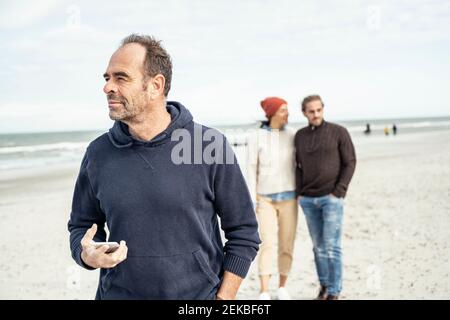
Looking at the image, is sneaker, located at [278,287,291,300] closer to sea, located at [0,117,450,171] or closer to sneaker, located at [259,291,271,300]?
sneaker, located at [259,291,271,300]

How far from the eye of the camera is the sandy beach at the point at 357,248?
6.06 m

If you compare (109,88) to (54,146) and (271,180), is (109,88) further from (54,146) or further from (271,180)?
(54,146)

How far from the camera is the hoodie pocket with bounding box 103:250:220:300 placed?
2.06m

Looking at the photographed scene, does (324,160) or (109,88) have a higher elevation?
(109,88)

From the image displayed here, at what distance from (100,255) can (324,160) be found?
12.7 ft

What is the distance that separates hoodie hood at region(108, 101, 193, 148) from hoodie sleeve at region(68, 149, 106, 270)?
170 mm

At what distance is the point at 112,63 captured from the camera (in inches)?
83.5

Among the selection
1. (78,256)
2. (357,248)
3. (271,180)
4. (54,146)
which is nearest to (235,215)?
(78,256)

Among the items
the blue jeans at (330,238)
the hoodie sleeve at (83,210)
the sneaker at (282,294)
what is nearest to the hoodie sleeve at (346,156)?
the blue jeans at (330,238)

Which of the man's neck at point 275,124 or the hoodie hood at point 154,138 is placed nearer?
the hoodie hood at point 154,138

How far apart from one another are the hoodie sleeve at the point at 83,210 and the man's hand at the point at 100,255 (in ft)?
0.56

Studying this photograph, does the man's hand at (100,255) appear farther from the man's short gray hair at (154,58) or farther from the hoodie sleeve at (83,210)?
the man's short gray hair at (154,58)

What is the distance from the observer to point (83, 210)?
2.23 metres

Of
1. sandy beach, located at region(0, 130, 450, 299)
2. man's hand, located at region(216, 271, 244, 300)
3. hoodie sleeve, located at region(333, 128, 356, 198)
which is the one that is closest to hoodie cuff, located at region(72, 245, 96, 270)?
man's hand, located at region(216, 271, 244, 300)
